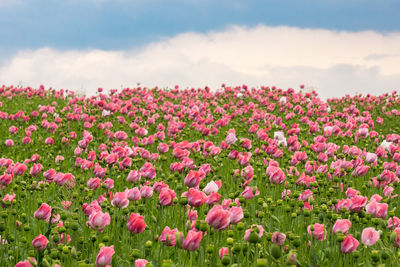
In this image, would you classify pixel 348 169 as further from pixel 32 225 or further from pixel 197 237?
pixel 32 225

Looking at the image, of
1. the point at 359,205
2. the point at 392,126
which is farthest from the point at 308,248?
the point at 392,126

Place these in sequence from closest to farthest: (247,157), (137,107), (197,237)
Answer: (197,237) → (247,157) → (137,107)

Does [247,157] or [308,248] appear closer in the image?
[308,248]

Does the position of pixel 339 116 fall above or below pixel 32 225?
above

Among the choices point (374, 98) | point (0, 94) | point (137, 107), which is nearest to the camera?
point (137, 107)

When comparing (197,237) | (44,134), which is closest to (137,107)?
(44,134)

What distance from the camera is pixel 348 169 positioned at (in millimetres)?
5473

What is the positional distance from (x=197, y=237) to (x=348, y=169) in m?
3.51

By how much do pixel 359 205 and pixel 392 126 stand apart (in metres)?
10.1

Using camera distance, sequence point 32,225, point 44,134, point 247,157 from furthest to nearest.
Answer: point 44,134 → point 247,157 → point 32,225

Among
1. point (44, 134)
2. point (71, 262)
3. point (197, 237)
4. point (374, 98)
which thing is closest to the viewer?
point (197, 237)

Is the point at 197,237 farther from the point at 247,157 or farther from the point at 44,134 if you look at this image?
the point at 44,134

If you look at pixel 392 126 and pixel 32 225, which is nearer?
pixel 32 225

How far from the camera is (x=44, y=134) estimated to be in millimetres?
9875
